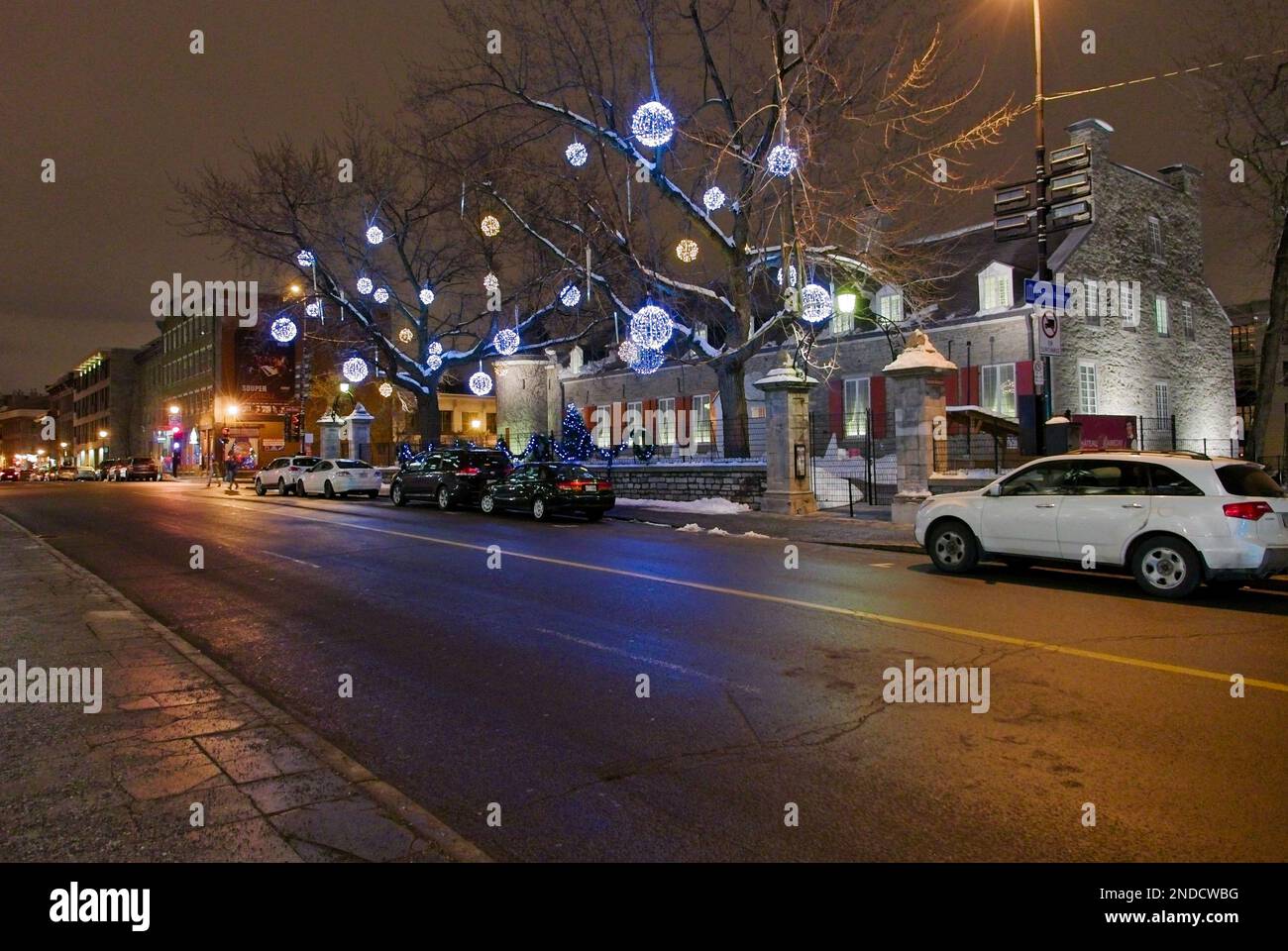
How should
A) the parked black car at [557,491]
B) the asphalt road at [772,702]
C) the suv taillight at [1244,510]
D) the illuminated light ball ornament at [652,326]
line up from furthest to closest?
the parked black car at [557,491]
the illuminated light ball ornament at [652,326]
the suv taillight at [1244,510]
the asphalt road at [772,702]

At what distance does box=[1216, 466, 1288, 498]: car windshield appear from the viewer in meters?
9.23

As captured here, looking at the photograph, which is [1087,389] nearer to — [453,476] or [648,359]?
[648,359]

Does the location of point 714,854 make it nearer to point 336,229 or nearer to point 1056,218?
point 1056,218

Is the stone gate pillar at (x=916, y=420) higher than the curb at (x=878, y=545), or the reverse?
the stone gate pillar at (x=916, y=420)

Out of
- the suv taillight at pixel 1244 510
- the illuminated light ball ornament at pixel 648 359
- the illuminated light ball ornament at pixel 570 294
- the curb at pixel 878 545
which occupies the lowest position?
the curb at pixel 878 545

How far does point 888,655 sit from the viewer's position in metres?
6.94

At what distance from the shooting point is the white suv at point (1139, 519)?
905 cm

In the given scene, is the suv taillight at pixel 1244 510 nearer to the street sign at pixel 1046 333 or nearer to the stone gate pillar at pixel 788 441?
the street sign at pixel 1046 333

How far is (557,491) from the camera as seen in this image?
782 inches

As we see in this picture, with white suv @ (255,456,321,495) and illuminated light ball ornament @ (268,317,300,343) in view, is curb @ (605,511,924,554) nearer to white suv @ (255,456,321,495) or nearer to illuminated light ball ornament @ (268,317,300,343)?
illuminated light ball ornament @ (268,317,300,343)

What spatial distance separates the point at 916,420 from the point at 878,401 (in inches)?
500

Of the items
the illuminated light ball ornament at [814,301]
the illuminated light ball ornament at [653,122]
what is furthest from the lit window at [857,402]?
the illuminated light ball ornament at [653,122]

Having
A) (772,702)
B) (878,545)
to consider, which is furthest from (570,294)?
(772,702)

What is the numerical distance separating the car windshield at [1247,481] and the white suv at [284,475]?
28394 mm
